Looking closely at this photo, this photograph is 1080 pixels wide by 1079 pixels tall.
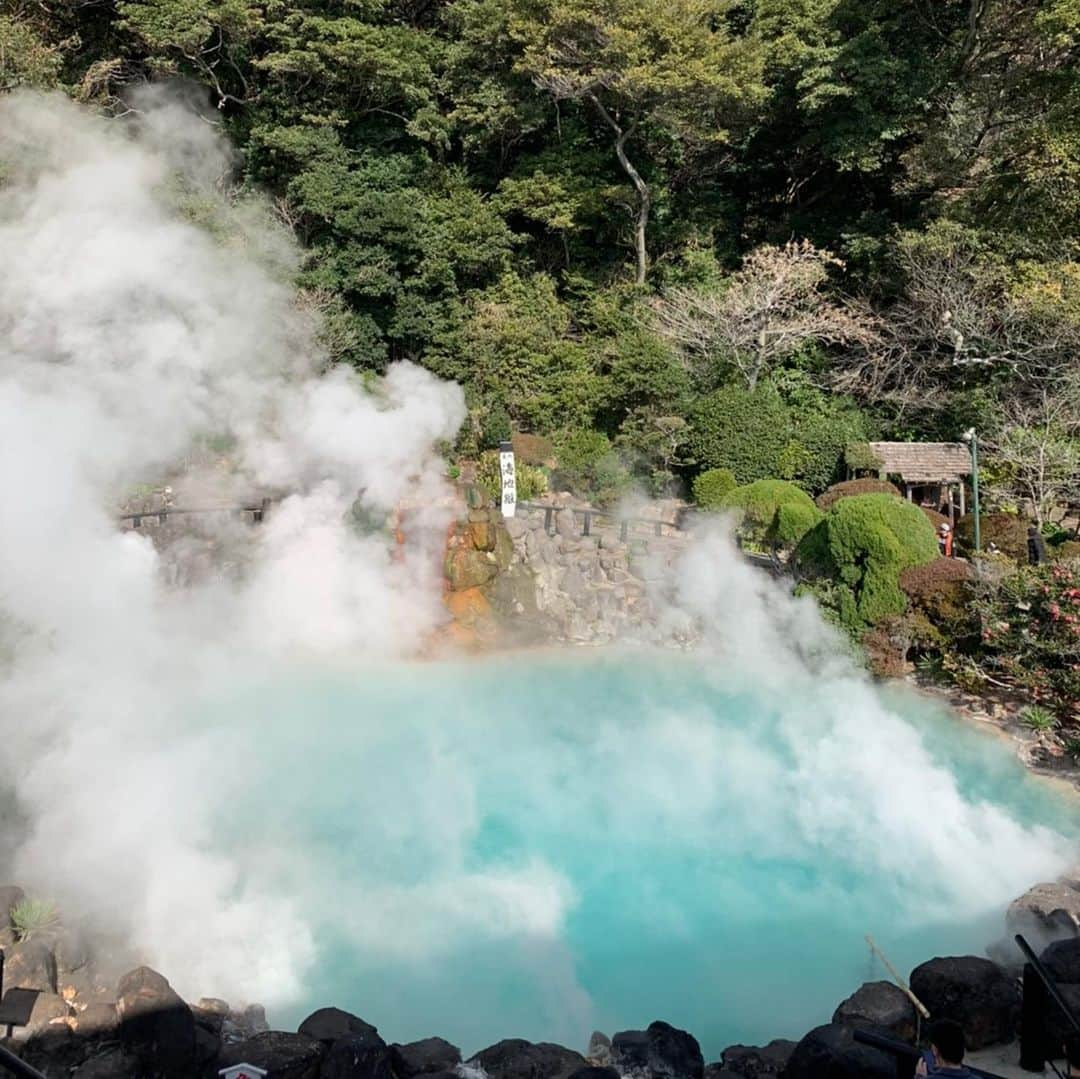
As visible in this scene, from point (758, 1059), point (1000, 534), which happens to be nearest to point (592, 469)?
point (1000, 534)

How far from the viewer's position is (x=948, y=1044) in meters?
3.97

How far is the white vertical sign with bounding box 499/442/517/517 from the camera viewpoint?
14.0m

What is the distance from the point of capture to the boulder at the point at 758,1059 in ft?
17.7

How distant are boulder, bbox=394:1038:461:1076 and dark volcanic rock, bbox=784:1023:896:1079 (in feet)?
Result: 5.70

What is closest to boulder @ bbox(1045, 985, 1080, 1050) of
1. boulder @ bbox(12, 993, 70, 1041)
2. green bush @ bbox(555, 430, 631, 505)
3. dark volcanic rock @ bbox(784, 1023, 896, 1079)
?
dark volcanic rock @ bbox(784, 1023, 896, 1079)

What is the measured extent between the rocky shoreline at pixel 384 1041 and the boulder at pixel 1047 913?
56 cm

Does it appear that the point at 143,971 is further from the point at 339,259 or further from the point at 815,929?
the point at 339,259

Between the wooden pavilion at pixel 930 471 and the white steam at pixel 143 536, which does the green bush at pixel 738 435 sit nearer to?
the wooden pavilion at pixel 930 471

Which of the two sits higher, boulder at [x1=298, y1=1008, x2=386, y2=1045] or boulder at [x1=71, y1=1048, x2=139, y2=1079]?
boulder at [x1=71, y1=1048, x2=139, y2=1079]

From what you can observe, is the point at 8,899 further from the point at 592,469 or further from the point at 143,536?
the point at 592,469

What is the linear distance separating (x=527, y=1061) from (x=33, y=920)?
333 centimetres

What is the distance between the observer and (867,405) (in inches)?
789

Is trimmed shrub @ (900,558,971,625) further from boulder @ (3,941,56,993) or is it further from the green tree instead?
the green tree

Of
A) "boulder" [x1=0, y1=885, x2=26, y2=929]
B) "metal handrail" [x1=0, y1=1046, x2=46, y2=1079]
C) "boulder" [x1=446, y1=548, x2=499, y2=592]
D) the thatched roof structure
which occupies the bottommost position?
"boulder" [x1=0, y1=885, x2=26, y2=929]
